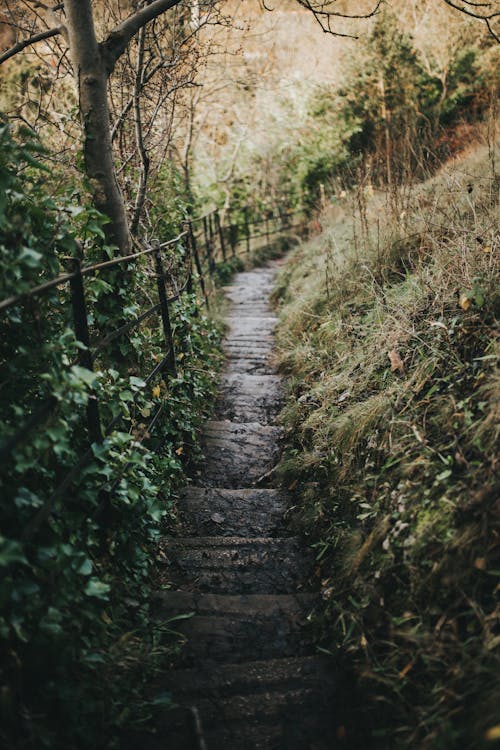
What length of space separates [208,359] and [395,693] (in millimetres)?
3801

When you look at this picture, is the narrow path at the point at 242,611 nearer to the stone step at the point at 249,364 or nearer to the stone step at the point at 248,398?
the stone step at the point at 248,398

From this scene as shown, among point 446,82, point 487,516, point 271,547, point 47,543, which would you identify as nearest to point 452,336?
point 487,516

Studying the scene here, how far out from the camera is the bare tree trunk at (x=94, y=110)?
9.31 feet

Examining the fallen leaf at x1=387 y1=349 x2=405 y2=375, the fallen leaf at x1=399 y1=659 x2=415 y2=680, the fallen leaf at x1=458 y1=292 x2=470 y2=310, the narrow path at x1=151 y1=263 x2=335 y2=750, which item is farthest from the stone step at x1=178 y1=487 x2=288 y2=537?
the fallen leaf at x1=458 y1=292 x2=470 y2=310

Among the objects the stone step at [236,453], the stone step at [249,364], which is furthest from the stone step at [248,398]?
the stone step at [236,453]

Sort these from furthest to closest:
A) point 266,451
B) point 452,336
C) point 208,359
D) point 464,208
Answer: point 208,359 → point 464,208 → point 266,451 → point 452,336

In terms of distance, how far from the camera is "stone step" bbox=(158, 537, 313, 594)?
2.69 meters

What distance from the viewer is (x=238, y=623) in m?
2.39

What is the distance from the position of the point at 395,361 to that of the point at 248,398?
2067 millimetres

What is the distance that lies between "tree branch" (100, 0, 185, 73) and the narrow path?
9.11 ft

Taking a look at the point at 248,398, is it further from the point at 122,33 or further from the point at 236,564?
the point at 122,33

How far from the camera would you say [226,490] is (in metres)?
3.53

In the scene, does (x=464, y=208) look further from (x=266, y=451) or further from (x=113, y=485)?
(x=113, y=485)

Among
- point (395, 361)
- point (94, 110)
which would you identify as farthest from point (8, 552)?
point (94, 110)
